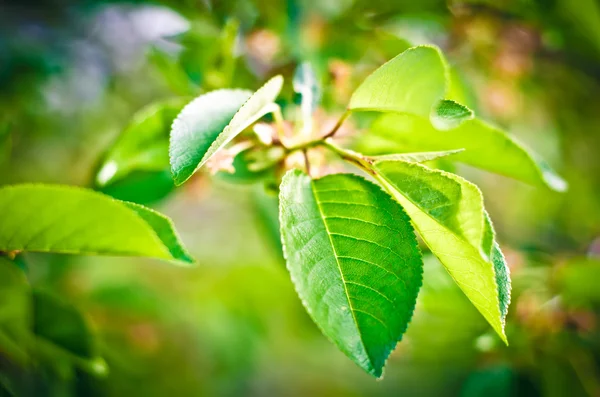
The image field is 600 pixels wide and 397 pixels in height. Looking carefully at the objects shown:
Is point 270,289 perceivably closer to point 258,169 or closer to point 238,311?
point 238,311

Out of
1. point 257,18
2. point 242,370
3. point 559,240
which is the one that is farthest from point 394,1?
point 559,240

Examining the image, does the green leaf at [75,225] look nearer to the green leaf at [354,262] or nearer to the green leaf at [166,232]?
the green leaf at [166,232]

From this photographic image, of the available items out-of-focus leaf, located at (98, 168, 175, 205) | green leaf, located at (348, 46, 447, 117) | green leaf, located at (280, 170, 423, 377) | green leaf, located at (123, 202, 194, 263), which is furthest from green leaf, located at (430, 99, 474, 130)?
out-of-focus leaf, located at (98, 168, 175, 205)

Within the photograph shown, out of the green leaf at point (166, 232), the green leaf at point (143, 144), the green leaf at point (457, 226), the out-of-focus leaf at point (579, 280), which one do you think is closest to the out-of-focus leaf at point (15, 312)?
the green leaf at point (143, 144)

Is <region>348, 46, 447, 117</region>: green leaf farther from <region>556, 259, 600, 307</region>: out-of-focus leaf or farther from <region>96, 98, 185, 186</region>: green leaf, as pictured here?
<region>556, 259, 600, 307</region>: out-of-focus leaf

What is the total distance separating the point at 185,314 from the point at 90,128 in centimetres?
107

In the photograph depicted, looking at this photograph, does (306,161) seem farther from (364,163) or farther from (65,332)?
(65,332)

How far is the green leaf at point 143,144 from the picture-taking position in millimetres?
920

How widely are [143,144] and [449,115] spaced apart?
613 millimetres

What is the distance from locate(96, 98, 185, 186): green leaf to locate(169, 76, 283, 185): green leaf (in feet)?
0.65

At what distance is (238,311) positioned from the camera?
221 cm

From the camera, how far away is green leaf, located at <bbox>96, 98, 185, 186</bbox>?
92cm

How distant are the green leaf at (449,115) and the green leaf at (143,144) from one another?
55cm

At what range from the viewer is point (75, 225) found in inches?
23.8
